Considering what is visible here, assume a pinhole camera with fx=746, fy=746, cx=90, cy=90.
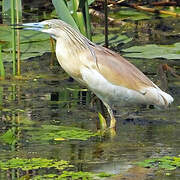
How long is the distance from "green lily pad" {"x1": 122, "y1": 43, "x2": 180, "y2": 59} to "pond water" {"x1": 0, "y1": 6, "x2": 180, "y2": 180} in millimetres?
183

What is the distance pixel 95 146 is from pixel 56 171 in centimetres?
76

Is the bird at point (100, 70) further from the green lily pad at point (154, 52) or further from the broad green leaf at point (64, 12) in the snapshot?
the green lily pad at point (154, 52)

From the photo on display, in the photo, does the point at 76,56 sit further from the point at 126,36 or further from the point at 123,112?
the point at 126,36

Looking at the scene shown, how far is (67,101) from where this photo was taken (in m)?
6.95

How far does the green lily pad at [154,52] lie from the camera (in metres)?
7.91

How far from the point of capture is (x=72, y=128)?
5953 mm

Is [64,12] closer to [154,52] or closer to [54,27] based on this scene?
[54,27]

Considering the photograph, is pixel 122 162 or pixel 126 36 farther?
pixel 126 36

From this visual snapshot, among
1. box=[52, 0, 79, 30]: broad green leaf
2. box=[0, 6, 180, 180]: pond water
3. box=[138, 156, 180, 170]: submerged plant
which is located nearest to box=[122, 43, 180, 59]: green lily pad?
box=[0, 6, 180, 180]: pond water

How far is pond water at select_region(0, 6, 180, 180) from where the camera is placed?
17.1 feet

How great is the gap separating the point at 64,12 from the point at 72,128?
1089 millimetres

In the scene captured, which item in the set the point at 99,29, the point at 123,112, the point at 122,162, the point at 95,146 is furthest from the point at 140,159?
the point at 99,29

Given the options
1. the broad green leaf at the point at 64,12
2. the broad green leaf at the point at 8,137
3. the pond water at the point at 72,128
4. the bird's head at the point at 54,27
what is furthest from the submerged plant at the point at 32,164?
the broad green leaf at the point at 64,12

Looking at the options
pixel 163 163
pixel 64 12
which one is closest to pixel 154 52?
pixel 64 12
